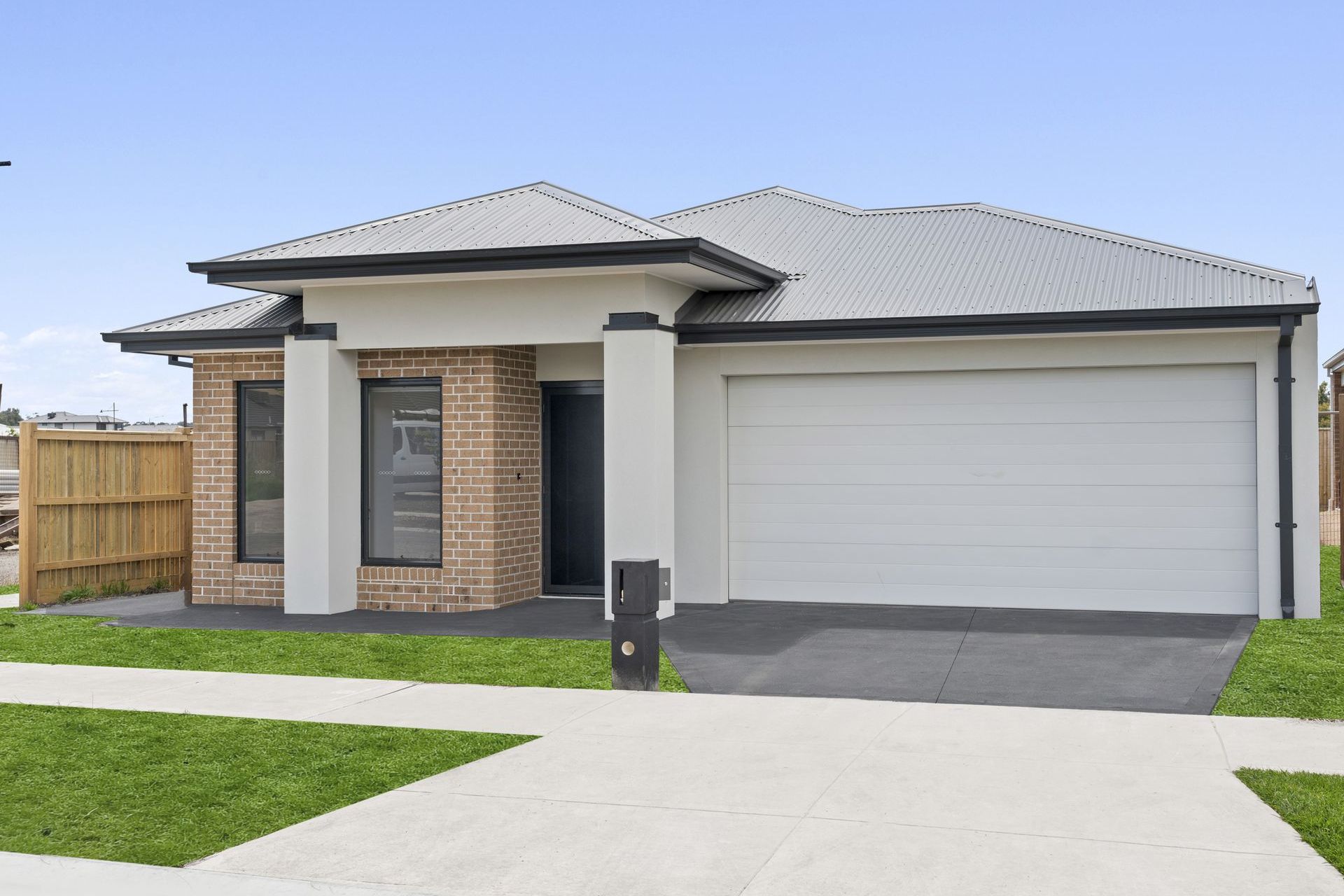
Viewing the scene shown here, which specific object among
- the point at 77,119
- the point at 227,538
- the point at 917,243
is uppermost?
the point at 77,119

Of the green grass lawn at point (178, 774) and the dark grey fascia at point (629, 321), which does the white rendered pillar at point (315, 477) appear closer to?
the dark grey fascia at point (629, 321)

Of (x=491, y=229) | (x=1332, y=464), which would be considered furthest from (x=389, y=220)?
(x=1332, y=464)

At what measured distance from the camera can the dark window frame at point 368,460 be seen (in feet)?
49.6

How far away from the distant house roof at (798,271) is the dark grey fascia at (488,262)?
0.06ft

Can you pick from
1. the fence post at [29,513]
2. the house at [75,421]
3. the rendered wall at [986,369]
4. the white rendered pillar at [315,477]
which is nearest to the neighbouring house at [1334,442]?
the rendered wall at [986,369]

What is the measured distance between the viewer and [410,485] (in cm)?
1519

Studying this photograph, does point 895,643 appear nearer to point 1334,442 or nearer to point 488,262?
point 488,262

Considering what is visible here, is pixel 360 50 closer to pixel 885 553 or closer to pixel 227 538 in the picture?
pixel 227 538

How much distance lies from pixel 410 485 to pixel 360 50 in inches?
405

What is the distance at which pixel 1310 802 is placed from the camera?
22.1 ft

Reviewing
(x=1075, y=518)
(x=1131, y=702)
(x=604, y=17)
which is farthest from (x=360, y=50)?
(x=1131, y=702)

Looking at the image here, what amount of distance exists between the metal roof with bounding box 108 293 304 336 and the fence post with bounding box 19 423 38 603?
1.58 meters

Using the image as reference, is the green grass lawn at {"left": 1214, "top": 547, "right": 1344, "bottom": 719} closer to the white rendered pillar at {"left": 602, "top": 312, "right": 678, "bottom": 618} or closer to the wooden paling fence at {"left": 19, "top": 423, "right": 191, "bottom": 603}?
the white rendered pillar at {"left": 602, "top": 312, "right": 678, "bottom": 618}

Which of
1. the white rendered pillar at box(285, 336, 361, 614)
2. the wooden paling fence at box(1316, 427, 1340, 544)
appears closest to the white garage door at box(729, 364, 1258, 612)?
the white rendered pillar at box(285, 336, 361, 614)
